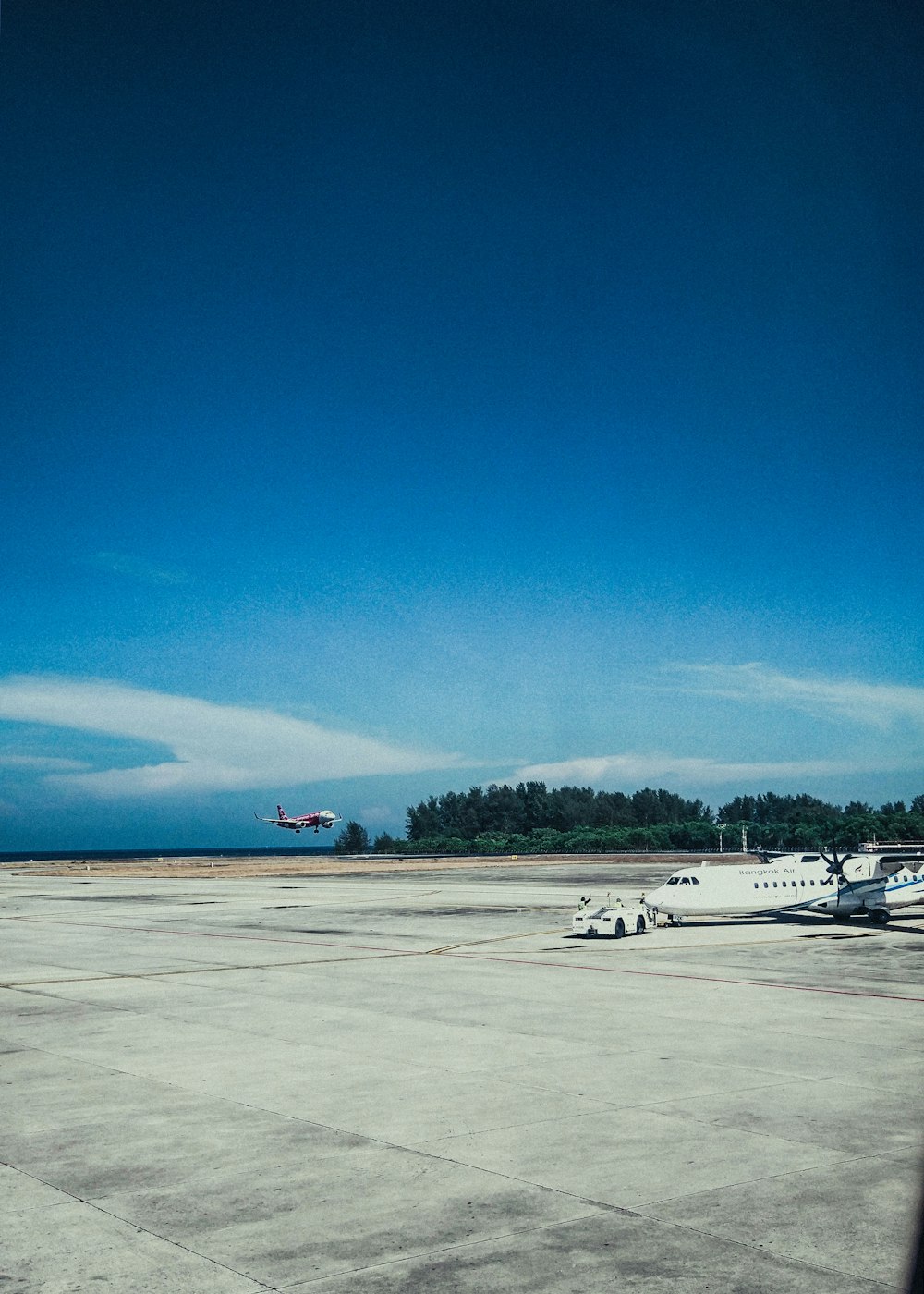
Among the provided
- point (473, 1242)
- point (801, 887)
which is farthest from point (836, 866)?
point (473, 1242)

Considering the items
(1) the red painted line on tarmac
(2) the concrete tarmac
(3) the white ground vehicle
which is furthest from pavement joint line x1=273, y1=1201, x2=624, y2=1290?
(3) the white ground vehicle

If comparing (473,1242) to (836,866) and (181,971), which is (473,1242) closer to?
(181,971)

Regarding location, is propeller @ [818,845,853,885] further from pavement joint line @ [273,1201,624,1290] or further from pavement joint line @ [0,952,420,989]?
pavement joint line @ [273,1201,624,1290]

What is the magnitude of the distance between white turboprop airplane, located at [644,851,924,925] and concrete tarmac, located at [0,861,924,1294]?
1138cm

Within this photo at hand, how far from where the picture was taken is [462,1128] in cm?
1309

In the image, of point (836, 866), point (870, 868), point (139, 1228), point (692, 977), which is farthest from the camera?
point (870, 868)

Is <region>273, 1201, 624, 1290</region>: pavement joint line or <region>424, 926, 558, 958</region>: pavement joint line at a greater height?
<region>273, 1201, 624, 1290</region>: pavement joint line

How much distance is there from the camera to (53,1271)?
8734mm

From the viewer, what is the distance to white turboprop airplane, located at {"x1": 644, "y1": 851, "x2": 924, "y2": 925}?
137 ft

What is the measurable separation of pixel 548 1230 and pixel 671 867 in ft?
315

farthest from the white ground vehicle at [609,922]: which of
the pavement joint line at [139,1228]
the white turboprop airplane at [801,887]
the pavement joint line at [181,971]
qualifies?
the pavement joint line at [139,1228]

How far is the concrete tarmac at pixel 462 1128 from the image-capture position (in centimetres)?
901

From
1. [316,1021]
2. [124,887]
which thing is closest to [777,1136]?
[316,1021]

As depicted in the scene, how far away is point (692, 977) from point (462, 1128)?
15.9 meters
